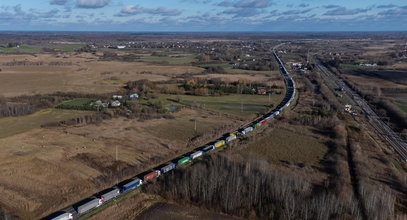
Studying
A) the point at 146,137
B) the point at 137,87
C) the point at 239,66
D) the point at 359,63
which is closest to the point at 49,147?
the point at 146,137

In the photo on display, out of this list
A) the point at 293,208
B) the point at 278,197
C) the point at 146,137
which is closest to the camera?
the point at 293,208

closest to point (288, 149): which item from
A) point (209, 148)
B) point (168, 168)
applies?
point (209, 148)

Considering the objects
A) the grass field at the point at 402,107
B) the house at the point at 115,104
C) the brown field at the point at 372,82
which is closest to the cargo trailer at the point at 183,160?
the house at the point at 115,104

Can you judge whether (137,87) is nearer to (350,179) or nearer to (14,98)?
(14,98)

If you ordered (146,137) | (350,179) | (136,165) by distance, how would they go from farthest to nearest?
(146,137) → (136,165) → (350,179)

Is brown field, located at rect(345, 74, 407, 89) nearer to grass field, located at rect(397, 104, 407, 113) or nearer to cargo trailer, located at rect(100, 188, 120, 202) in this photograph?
grass field, located at rect(397, 104, 407, 113)

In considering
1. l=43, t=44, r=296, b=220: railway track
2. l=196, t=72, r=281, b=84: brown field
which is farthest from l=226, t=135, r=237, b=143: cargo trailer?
l=196, t=72, r=281, b=84: brown field
